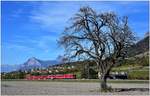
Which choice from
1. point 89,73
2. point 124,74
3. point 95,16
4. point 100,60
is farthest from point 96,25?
point 124,74

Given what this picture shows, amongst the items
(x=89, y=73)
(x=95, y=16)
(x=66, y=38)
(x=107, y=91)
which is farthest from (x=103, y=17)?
(x=89, y=73)

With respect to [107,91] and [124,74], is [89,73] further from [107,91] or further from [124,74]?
[107,91]

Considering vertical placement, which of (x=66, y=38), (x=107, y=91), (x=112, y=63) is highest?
(x=66, y=38)

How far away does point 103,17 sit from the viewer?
3947 cm

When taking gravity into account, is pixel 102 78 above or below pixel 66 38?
below

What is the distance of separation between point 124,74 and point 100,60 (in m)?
42.1

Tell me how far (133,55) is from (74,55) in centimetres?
645

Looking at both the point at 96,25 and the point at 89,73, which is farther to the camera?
the point at 89,73

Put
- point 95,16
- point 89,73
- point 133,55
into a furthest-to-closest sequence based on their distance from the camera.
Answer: point 89,73 < point 133,55 < point 95,16

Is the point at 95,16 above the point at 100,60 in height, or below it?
above

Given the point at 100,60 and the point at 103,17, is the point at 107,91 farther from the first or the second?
the point at 103,17

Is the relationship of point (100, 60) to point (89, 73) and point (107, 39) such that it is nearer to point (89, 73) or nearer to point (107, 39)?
point (107, 39)

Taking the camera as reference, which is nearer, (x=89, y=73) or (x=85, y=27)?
(x=85, y=27)

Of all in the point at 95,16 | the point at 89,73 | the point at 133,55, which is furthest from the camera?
the point at 89,73
